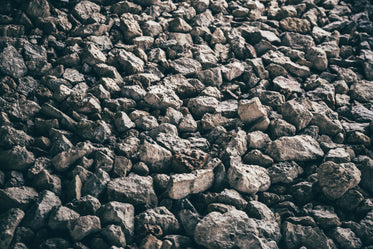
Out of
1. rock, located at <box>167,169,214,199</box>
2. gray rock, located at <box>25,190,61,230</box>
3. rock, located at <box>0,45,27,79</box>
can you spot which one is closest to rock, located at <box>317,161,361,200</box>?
rock, located at <box>167,169,214,199</box>

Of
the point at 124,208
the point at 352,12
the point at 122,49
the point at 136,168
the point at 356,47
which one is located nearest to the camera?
the point at 124,208

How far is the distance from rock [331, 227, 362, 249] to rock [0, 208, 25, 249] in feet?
6.07

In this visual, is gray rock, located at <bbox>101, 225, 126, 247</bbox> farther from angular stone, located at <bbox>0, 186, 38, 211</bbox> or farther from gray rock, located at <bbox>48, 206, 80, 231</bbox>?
angular stone, located at <bbox>0, 186, 38, 211</bbox>

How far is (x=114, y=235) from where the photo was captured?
6.57 feet

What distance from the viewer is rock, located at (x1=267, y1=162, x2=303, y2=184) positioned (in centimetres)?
245

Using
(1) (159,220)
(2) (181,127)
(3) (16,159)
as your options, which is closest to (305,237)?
(1) (159,220)

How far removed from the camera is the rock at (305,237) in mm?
2109

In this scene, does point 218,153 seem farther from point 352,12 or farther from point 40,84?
point 352,12

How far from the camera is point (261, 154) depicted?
8.39 feet

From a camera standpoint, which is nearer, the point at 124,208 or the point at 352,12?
the point at 124,208

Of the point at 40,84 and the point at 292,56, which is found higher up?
the point at 292,56

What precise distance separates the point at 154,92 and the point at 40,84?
3.00 feet

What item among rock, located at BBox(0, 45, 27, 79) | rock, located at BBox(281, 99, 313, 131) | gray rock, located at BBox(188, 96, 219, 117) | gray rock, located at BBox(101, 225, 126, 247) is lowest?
gray rock, located at BBox(101, 225, 126, 247)

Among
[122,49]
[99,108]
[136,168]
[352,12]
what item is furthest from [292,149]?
[352,12]
